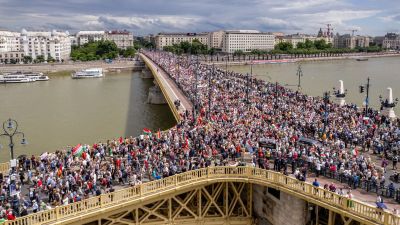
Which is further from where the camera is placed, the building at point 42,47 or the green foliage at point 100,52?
the building at point 42,47

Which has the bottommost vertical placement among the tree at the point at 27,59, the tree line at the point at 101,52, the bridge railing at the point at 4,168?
the bridge railing at the point at 4,168

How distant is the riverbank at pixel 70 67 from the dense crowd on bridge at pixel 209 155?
96.6m

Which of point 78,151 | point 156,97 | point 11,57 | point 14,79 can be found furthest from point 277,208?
point 11,57

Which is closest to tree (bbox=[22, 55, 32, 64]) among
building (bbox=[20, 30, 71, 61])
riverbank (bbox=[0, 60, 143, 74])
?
building (bbox=[20, 30, 71, 61])

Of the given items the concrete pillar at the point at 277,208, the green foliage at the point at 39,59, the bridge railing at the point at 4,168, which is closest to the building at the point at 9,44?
the green foliage at the point at 39,59

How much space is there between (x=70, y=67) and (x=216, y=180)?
112 meters

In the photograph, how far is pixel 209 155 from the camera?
2003cm

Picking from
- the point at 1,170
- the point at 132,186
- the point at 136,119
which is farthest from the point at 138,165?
the point at 136,119

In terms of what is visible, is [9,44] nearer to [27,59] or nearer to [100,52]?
[27,59]

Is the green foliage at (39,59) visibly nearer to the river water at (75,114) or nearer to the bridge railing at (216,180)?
the river water at (75,114)

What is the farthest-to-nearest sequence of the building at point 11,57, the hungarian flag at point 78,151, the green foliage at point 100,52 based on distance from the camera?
1. the green foliage at point 100,52
2. the building at point 11,57
3. the hungarian flag at point 78,151

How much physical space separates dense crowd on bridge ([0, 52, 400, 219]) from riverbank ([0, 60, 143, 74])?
9663 cm

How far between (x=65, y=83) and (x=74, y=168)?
3009 inches

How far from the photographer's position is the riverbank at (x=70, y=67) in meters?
115
